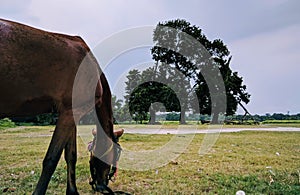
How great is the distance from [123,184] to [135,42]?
5.47 feet

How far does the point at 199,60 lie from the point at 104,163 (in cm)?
1650

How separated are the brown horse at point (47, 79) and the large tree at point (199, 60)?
1043cm

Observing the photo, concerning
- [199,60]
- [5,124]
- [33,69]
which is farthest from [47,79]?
[199,60]

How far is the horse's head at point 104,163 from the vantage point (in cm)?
268

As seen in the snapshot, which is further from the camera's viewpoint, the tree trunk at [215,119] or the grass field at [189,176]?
the tree trunk at [215,119]

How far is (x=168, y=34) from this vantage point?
690 inches

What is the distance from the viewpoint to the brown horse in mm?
1778

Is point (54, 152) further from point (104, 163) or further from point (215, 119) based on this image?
point (215, 119)

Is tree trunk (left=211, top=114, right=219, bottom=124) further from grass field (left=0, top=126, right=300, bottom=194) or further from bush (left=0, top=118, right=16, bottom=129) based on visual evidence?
grass field (left=0, top=126, right=300, bottom=194)

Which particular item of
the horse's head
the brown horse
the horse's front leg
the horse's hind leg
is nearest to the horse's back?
the brown horse

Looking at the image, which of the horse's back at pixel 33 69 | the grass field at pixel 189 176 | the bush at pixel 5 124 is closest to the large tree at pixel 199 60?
the bush at pixel 5 124

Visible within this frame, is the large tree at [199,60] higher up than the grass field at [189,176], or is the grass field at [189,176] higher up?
the large tree at [199,60]

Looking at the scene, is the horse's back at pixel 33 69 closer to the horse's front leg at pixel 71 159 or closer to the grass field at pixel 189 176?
the horse's front leg at pixel 71 159

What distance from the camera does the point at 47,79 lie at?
6.27 ft
